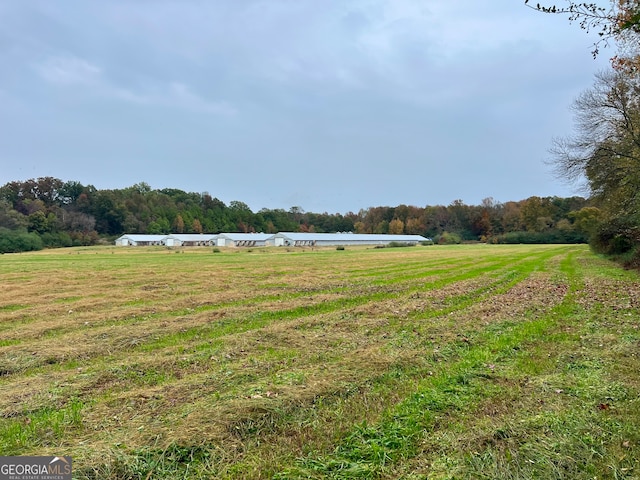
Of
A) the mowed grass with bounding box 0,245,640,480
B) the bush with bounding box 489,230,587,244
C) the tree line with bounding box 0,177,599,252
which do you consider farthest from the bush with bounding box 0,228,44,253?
the bush with bounding box 489,230,587,244

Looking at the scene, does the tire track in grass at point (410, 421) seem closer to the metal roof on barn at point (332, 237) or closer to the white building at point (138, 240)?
the metal roof on barn at point (332, 237)

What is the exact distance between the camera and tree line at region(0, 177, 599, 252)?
8150 cm

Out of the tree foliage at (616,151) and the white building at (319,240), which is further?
the white building at (319,240)

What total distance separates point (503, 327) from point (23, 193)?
449 ft

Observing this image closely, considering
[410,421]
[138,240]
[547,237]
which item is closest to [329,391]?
[410,421]

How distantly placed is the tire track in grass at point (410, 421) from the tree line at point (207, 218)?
263 ft

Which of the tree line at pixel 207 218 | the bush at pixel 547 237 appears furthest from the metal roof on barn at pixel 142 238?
the bush at pixel 547 237

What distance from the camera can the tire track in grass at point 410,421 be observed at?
3.18 meters

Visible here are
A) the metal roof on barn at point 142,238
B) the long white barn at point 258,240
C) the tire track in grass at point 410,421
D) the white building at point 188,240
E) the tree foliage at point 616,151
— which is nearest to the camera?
the tire track in grass at point 410,421

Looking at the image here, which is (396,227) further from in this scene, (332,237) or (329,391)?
(329,391)

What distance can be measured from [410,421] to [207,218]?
128630mm

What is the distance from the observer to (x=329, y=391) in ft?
15.7

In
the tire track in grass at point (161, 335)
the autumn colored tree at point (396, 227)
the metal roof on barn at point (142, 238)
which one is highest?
the autumn colored tree at point (396, 227)

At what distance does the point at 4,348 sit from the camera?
709 cm
